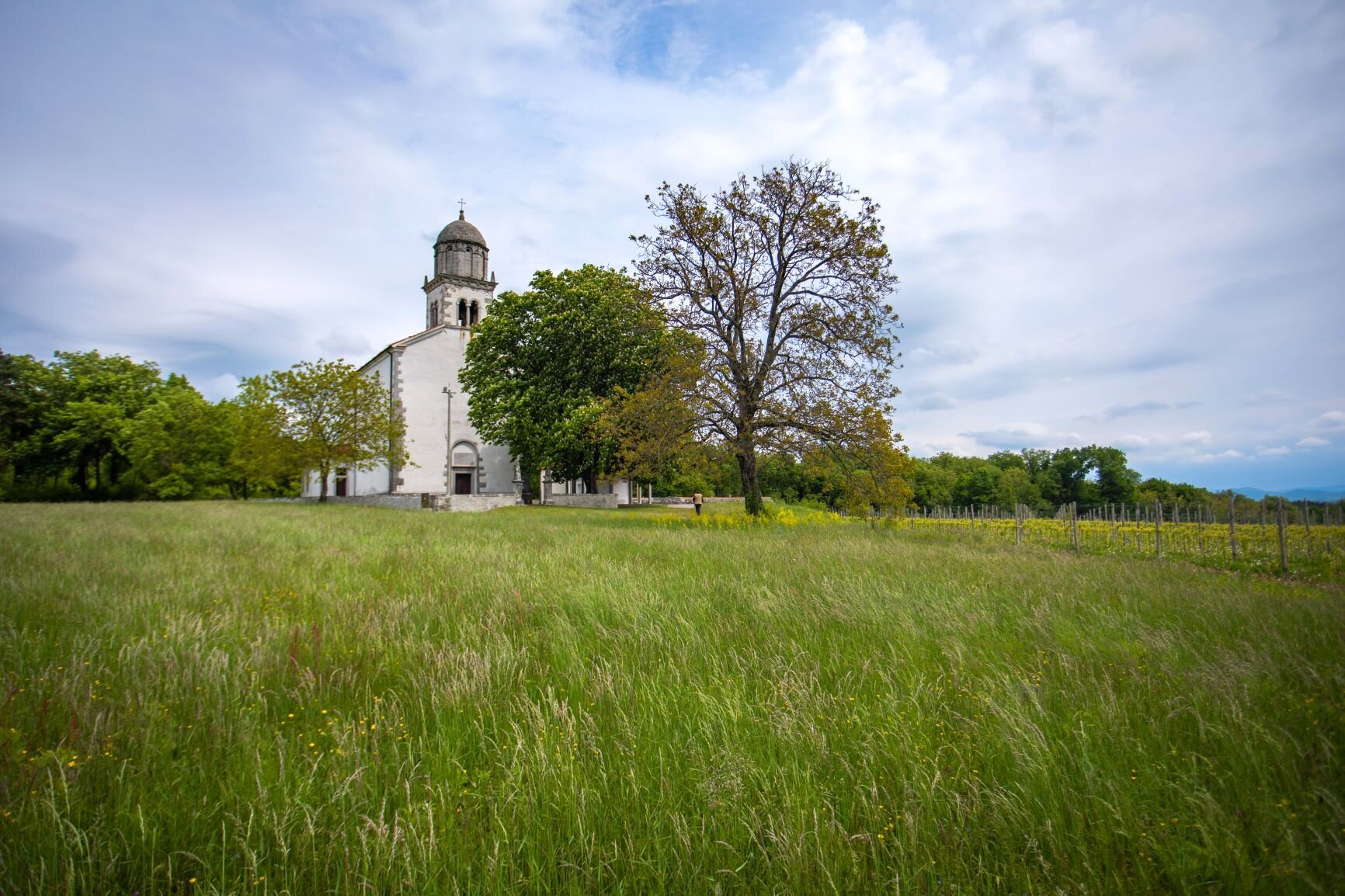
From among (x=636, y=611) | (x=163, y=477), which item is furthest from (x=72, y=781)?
(x=163, y=477)

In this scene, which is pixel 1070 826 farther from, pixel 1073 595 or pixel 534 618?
pixel 1073 595

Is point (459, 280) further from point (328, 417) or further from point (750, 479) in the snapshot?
point (750, 479)

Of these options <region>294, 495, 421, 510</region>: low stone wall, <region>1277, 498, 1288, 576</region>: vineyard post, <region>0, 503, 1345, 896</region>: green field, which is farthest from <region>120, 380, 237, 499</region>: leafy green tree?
<region>1277, 498, 1288, 576</region>: vineyard post

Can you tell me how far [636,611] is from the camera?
4859mm

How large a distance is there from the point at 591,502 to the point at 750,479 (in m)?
16.9

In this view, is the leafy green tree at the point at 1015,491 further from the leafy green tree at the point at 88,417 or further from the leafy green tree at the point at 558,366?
the leafy green tree at the point at 88,417

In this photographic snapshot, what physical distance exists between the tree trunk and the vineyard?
515 cm

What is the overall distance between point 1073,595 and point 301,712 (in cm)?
706

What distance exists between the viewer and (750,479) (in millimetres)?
20344

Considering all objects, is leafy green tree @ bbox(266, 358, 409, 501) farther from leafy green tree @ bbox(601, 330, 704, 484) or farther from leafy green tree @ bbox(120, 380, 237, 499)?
leafy green tree @ bbox(601, 330, 704, 484)

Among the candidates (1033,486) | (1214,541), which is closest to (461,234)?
(1214,541)

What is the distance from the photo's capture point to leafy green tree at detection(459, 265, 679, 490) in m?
31.4

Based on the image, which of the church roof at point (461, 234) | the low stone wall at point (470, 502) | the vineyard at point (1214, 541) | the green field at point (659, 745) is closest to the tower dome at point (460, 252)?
the church roof at point (461, 234)

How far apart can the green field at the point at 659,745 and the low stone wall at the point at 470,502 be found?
25284 mm
